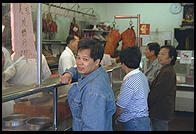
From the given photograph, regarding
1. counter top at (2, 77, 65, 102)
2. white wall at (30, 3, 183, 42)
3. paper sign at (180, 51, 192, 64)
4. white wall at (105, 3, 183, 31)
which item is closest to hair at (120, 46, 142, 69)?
counter top at (2, 77, 65, 102)

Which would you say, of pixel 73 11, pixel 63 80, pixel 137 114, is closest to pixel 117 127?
pixel 137 114

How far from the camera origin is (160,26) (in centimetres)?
714

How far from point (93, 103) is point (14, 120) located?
52 centimetres

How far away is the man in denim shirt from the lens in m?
1.25

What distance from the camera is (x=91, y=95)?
127 cm

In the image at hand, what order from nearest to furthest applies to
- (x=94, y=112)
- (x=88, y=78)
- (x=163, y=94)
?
(x=94, y=112) < (x=88, y=78) < (x=163, y=94)

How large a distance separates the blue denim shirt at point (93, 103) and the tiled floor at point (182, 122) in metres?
3.07

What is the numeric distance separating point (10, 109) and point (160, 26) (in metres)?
Result: 6.17

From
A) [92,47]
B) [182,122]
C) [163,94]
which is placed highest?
[92,47]

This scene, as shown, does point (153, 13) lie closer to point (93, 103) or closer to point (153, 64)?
point (153, 64)

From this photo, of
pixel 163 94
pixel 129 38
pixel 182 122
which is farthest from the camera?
pixel 182 122

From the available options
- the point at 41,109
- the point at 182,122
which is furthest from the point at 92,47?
the point at 182,122

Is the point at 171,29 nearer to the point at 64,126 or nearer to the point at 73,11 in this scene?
the point at 73,11

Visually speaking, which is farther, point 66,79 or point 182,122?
point 182,122
